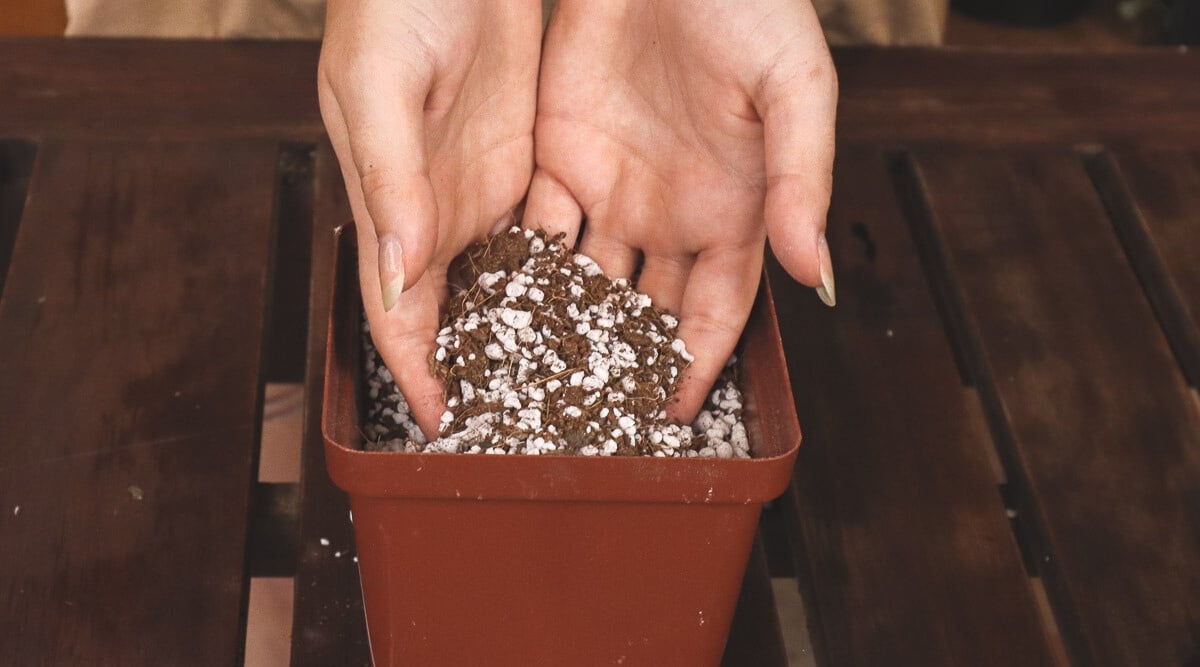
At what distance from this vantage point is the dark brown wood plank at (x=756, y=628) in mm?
670

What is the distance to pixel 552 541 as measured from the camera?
1.86 feet

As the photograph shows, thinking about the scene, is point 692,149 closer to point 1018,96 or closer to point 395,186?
point 395,186

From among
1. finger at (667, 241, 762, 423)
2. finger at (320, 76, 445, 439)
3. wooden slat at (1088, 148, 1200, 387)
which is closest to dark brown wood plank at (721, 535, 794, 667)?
finger at (667, 241, 762, 423)

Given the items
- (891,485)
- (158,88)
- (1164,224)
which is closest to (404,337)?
(891,485)

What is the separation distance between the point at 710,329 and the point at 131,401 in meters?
0.39

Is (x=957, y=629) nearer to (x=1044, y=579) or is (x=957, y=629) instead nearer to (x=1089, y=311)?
(x=1044, y=579)

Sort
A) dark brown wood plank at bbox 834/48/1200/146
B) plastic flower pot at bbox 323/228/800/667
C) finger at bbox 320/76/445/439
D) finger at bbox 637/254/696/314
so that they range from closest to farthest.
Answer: plastic flower pot at bbox 323/228/800/667 → finger at bbox 320/76/445/439 → finger at bbox 637/254/696/314 → dark brown wood plank at bbox 834/48/1200/146

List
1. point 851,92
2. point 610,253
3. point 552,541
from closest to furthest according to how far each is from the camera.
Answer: point 552,541 → point 610,253 → point 851,92

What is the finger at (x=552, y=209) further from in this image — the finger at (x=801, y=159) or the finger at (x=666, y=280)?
the finger at (x=801, y=159)

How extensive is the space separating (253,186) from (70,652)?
1.35 feet

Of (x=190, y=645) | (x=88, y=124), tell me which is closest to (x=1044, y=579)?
(x=190, y=645)

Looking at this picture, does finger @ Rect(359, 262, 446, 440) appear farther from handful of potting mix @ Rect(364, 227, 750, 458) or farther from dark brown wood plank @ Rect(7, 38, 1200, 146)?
dark brown wood plank @ Rect(7, 38, 1200, 146)

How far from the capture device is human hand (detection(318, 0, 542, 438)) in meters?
0.58

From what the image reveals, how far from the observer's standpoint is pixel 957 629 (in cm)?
68
